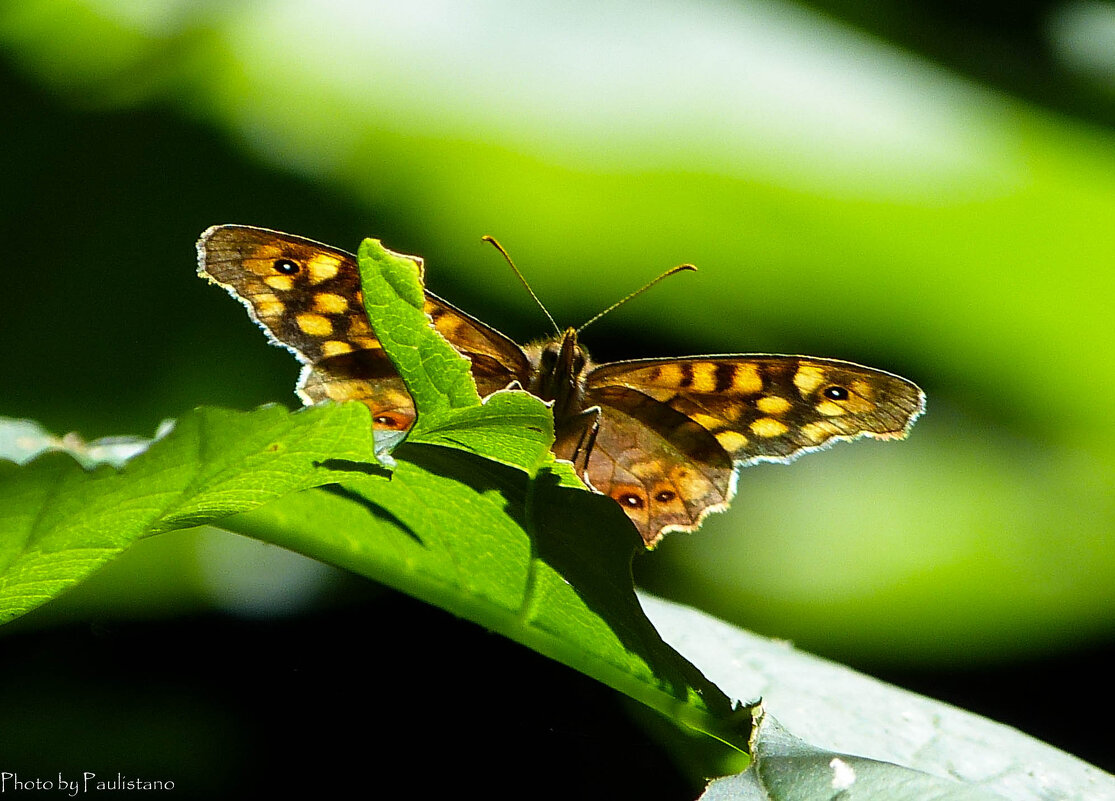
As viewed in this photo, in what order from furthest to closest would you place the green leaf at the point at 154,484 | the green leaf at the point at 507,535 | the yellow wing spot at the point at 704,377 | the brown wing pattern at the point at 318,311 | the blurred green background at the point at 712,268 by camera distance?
the blurred green background at the point at 712,268
the yellow wing spot at the point at 704,377
the brown wing pattern at the point at 318,311
the green leaf at the point at 507,535
the green leaf at the point at 154,484

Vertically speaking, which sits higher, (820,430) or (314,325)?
(314,325)

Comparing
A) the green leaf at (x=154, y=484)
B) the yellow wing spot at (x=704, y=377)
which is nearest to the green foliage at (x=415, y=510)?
the green leaf at (x=154, y=484)

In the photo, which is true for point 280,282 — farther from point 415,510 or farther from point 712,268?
point 712,268

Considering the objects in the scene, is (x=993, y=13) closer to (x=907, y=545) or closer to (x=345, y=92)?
(x=907, y=545)

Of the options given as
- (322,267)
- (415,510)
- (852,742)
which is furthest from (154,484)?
(852,742)

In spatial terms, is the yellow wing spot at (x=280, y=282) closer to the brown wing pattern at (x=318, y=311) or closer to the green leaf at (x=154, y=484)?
the brown wing pattern at (x=318, y=311)

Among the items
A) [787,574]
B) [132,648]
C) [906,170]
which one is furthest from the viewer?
[906,170]

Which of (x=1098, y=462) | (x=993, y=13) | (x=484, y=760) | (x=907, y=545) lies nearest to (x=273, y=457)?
(x=484, y=760)
